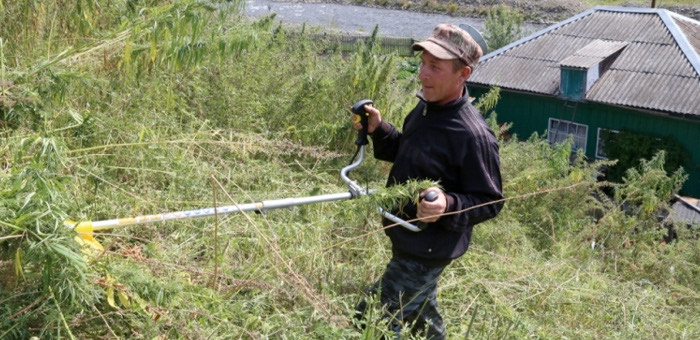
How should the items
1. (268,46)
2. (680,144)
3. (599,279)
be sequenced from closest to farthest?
(599,279), (268,46), (680,144)

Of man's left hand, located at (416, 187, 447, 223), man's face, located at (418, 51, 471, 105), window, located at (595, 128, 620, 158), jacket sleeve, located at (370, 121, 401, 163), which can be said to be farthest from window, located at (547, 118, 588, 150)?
man's left hand, located at (416, 187, 447, 223)

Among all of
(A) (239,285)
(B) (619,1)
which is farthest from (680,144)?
(B) (619,1)

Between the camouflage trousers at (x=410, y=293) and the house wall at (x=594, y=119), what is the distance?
14.4m

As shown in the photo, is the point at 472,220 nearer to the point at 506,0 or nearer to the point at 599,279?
the point at 599,279

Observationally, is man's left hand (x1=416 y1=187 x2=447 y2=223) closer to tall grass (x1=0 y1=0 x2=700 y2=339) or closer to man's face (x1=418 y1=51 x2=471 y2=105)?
tall grass (x1=0 y1=0 x2=700 y2=339)

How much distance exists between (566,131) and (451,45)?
19.4m

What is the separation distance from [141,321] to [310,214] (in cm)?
180

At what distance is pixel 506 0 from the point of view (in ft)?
163

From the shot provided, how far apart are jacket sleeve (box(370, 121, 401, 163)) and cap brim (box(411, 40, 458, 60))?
45 centimetres

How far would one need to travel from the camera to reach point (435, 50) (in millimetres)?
3352

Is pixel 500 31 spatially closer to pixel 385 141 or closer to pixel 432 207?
pixel 385 141

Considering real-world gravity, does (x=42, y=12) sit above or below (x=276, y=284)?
above

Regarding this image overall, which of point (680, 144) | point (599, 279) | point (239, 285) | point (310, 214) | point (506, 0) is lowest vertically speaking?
point (506, 0)

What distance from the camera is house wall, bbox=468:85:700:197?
62.5ft
